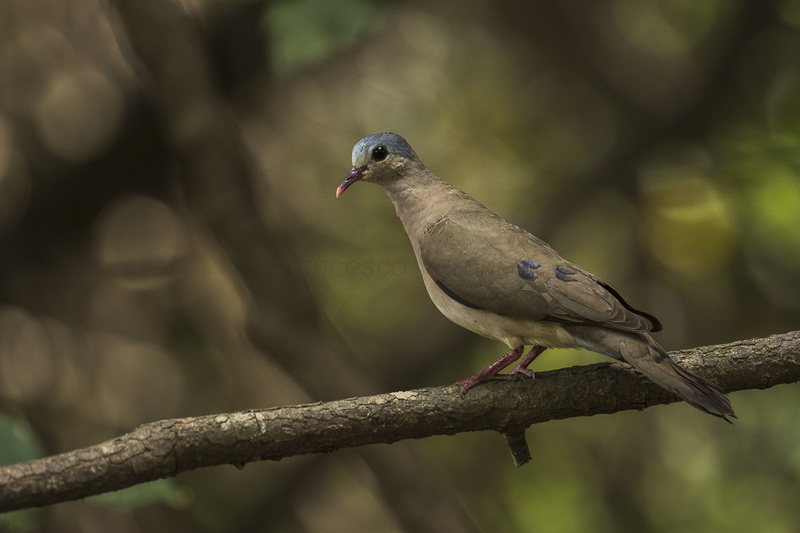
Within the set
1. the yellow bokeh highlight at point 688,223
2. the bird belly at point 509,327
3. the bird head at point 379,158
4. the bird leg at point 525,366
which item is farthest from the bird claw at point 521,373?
the yellow bokeh highlight at point 688,223

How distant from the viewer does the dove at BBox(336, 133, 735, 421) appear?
3039mm

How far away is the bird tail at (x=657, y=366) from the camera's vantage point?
108 inches

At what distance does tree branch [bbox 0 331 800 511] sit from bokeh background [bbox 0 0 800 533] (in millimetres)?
1998

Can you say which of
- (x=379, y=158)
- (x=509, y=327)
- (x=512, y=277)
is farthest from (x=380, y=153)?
(x=509, y=327)

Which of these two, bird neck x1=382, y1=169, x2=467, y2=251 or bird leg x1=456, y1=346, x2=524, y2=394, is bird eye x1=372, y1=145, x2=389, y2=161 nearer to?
bird neck x1=382, y1=169, x2=467, y2=251

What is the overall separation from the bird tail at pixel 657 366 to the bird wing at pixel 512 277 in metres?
0.06

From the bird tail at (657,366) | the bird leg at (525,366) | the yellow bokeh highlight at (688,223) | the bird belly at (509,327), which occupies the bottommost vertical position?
the yellow bokeh highlight at (688,223)

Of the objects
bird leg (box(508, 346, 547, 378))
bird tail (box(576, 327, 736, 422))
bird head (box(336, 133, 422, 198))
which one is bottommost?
bird leg (box(508, 346, 547, 378))

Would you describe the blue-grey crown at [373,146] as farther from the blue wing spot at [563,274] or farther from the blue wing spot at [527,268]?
the blue wing spot at [563,274]

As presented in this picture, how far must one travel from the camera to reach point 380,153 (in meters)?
3.79

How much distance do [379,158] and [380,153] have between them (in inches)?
1.0

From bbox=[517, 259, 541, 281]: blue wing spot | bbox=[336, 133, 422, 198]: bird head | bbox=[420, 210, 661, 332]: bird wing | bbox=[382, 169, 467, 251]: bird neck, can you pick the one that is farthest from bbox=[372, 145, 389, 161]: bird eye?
bbox=[517, 259, 541, 281]: blue wing spot

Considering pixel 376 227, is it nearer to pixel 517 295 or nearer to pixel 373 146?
pixel 373 146

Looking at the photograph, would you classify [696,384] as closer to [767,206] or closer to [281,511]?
[767,206]
